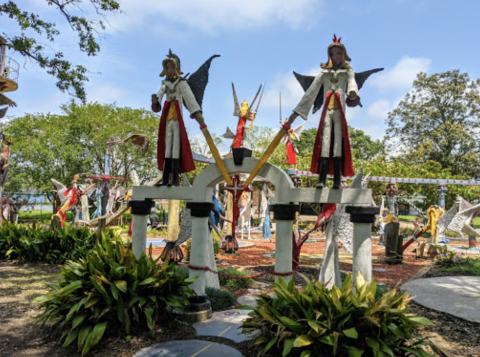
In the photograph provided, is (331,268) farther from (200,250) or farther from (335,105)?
(335,105)

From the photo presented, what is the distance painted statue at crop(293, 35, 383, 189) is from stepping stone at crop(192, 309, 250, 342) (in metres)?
2.36

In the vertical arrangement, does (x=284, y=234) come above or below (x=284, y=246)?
above

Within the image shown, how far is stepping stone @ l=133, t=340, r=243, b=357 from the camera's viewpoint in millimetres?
4414

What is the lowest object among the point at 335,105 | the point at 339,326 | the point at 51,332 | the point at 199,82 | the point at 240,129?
the point at 51,332

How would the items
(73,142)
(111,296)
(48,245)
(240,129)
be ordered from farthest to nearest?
(73,142)
(240,129)
(48,245)
(111,296)

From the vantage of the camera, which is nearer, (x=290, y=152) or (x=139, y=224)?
(x=139, y=224)

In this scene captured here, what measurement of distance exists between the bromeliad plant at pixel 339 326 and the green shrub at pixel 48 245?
23.3 feet

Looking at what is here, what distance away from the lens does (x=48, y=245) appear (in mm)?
10352

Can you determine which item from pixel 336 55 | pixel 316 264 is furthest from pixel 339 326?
Answer: pixel 316 264

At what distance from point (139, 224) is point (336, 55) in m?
4.03

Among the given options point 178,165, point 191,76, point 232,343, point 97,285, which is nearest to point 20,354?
point 97,285

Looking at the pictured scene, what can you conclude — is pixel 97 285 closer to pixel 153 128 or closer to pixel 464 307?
pixel 464 307

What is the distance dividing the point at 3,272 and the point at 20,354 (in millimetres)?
5501

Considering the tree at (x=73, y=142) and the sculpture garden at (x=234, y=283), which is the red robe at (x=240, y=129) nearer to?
the sculpture garden at (x=234, y=283)
